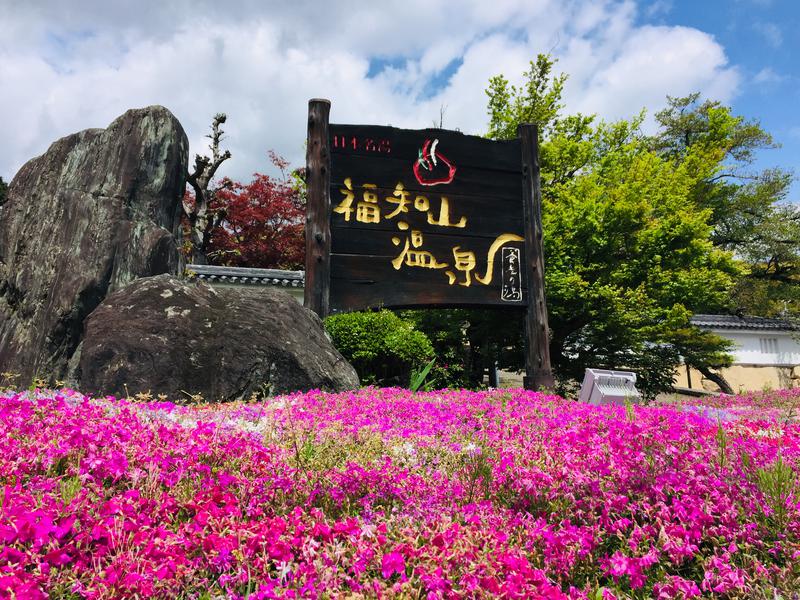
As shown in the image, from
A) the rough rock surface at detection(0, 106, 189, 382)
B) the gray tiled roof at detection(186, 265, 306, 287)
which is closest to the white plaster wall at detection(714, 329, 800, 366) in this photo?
the gray tiled roof at detection(186, 265, 306, 287)

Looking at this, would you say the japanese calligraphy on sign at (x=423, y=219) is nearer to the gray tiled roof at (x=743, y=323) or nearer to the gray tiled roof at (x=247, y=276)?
the gray tiled roof at (x=247, y=276)

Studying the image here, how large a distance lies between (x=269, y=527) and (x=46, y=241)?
650 cm

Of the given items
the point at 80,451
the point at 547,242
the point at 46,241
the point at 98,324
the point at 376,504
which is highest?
the point at 547,242

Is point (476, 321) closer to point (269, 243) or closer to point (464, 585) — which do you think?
point (464, 585)

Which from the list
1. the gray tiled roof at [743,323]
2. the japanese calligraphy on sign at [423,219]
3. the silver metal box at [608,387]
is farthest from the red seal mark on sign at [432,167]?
the gray tiled roof at [743,323]

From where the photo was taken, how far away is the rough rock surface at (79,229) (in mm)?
6348

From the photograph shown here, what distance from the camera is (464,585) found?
4.87 ft

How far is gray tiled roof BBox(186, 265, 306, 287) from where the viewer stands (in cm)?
1741

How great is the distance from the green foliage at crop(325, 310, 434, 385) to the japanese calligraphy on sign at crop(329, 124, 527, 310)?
0.31m

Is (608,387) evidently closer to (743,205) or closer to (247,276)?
(247,276)

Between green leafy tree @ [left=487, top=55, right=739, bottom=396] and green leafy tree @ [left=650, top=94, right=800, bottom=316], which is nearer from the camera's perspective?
green leafy tree @ [left=487, top=55, right=739, bottom=396]

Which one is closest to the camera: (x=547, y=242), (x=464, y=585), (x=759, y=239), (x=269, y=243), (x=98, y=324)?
(x=464, y=585)

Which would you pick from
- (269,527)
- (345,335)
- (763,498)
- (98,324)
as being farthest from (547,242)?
(269,527)

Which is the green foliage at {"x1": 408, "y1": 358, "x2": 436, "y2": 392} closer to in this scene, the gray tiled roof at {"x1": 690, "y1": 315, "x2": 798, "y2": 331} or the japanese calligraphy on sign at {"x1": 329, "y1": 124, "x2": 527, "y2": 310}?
the japanese calligraphy on sign at {"x1": 329, "y1": 124, "x2": 527, "y2": 310}
